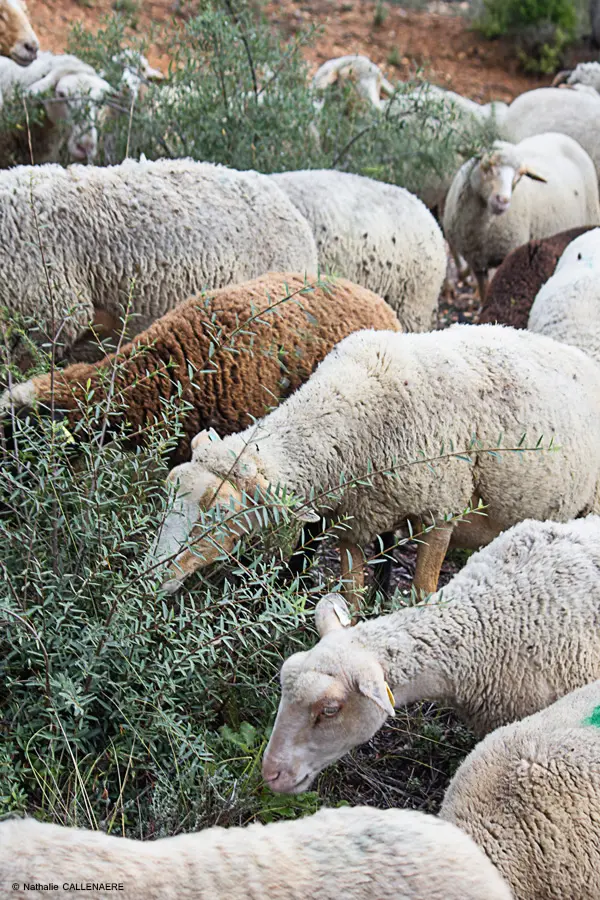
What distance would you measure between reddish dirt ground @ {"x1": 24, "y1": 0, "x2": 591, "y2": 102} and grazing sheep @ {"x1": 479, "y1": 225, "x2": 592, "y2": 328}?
11454mm

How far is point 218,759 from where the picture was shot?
3.05 meters

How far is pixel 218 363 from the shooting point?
13.1 feet

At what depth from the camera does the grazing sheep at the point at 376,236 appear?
226 inches

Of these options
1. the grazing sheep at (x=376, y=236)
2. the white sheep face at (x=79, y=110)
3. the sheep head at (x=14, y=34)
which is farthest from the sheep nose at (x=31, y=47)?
the grazing sheep at (x=376, y=236)

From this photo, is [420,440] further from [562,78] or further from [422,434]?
[562,78]

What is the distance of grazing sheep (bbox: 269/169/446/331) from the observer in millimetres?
5746

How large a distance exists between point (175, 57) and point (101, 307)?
2.76 m

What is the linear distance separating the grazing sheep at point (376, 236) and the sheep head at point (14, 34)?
3320mm

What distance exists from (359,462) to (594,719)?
1370mm

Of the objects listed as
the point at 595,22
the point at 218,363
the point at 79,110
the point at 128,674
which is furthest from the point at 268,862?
the point at 595,22

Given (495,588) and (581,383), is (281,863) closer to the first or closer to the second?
(495,588)

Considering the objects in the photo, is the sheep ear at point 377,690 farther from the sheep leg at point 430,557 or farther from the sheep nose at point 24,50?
A: the sheep nose at point 24,50

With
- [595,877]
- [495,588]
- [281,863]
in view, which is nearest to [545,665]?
[495,588]

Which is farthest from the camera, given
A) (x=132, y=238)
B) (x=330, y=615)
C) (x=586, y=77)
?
(x=586, y=77)
